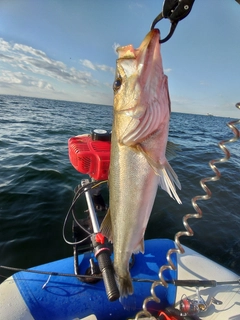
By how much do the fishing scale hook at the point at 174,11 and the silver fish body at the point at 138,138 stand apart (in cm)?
12

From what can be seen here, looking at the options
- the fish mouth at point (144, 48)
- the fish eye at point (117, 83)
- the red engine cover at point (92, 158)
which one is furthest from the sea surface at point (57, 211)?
the fish mouth at point (144, 48)

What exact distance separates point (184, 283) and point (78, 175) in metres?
5.90

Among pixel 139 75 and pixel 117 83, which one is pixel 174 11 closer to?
pixel 139 75

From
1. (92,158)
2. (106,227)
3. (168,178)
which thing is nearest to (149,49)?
(168,178)

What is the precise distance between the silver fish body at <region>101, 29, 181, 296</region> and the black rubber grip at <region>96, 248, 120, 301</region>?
0.60 m

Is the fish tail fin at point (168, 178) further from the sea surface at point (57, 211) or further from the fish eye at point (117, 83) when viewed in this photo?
the sea surface at point (57, 211)

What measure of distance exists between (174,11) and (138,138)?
30.6 inches

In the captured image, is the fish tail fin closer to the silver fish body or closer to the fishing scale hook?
the silver fish body

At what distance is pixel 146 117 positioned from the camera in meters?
1.37

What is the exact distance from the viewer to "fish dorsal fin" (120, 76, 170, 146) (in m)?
1.36

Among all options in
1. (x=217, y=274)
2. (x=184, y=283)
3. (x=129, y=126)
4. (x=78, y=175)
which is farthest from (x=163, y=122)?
(x=78, y=175)

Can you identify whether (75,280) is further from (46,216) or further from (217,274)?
(46,216)

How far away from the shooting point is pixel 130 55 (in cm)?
134

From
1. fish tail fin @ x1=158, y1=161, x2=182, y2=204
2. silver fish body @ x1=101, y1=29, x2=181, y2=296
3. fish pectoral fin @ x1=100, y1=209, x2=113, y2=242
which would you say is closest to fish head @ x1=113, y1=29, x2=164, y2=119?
silver fish body @ x1=101, y1=29, x2=181, y2=296
